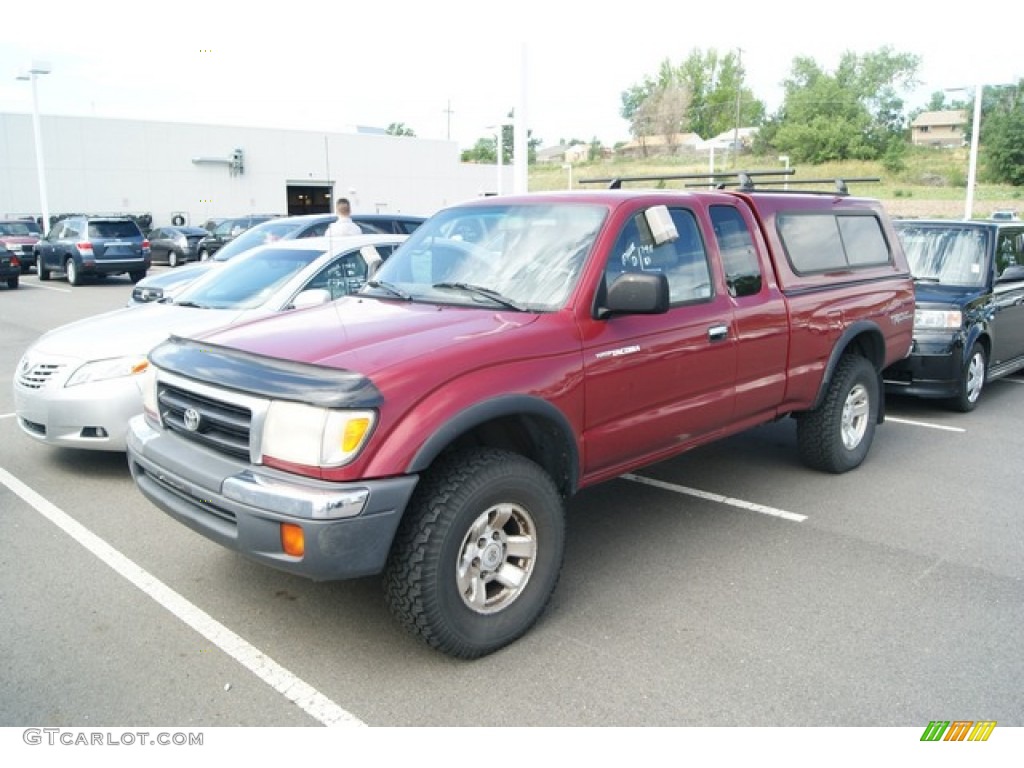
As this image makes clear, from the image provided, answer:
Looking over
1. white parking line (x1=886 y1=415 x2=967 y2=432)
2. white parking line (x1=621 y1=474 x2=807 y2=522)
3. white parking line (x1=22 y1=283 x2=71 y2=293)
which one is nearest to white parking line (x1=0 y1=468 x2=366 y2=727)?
white parking line (x1=621 y1=474 x2=807 y2=522)

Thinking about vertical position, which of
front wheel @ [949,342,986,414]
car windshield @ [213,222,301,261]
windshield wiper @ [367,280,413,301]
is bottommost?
front wheel @ [949,342,986,414]

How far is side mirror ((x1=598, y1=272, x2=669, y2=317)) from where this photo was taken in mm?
3779

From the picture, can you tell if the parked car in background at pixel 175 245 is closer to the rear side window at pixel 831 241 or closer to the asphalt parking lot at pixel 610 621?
the asphalt parking lot at pixel 610 621

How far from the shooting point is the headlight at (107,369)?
5.71 m

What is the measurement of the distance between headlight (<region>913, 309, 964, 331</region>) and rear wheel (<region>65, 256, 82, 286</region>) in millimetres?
19871

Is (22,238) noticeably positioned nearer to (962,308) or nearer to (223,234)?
(223,234)

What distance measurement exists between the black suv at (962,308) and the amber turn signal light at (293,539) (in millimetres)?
6466

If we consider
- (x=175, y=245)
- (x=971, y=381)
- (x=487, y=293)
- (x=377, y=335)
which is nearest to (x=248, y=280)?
(x=487, y=293)

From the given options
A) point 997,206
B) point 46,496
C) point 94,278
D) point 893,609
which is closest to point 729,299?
point 893,609

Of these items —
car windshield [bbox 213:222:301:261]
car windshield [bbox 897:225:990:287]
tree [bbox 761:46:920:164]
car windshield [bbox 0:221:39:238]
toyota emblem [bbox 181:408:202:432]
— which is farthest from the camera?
tree [bbox 761:46:920:164]

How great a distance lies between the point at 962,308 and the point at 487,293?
5.65 metres

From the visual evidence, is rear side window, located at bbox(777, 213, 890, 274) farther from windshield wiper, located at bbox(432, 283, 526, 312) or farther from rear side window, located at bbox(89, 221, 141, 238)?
rear side window, located at bbox(89, 221, 141, 238)

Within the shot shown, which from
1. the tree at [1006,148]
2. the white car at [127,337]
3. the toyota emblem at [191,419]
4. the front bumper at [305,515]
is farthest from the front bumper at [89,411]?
the tree at [1006,148]
